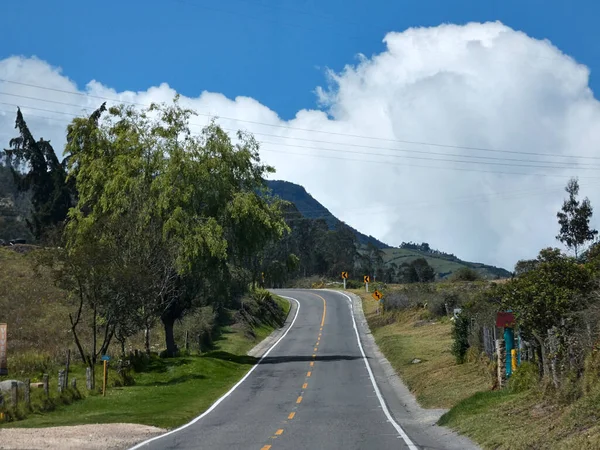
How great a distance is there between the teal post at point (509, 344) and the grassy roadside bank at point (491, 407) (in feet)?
3.20

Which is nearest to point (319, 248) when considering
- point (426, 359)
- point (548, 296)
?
point (426, 359)

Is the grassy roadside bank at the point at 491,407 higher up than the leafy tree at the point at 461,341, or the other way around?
the leafy tree at the point at 461,341

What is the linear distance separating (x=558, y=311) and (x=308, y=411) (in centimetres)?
874

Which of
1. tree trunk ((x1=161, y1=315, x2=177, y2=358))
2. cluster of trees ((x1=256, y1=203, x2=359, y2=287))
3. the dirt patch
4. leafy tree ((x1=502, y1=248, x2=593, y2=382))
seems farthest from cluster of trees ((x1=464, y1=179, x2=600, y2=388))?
cluster of trees ((x1=256, y1=203, x2=359, y2=287))

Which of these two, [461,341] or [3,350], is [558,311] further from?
[3,350]

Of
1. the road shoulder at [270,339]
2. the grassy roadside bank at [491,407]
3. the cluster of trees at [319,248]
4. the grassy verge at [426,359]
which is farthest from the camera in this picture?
the cluster of trees at [319,248]

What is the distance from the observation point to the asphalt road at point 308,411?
17953 millimetres

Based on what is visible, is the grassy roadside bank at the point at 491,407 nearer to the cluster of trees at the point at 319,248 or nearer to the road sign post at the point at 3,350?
the road sign post at the point at 3,350

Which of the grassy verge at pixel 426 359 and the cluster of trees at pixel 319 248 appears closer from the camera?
the grassy verge at pixel 426 359

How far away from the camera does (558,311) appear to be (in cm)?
2039

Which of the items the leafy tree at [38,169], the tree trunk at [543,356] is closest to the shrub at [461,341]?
the tree trunk at [543,356]

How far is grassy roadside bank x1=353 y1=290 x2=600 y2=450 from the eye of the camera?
48.2 feet

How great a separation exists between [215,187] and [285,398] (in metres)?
15.9

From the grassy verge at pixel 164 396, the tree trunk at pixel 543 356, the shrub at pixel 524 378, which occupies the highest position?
the tree trunk at pixel 543 356
